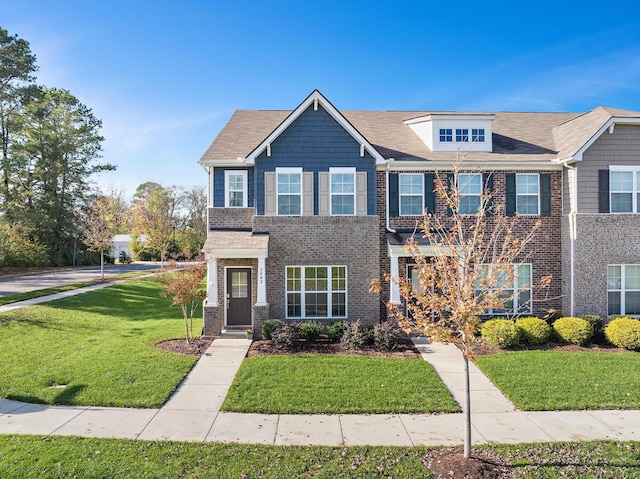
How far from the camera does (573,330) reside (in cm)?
1345

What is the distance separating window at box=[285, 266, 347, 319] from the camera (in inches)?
598

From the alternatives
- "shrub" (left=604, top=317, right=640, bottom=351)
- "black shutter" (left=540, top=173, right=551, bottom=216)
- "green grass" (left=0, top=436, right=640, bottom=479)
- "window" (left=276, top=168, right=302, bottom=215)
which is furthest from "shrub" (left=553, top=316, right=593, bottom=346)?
"window" (left=276, top=168, right=302, bottom=215)

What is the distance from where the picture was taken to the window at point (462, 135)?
17.1m

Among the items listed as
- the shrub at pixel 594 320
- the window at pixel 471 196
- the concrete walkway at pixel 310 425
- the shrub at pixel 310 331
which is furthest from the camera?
the window at pixel 471 196

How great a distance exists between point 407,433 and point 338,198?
917cm

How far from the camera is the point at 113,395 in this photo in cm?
907

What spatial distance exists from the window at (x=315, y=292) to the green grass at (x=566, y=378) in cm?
518

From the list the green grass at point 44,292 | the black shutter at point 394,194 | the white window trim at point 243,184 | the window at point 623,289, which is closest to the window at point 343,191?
the black shutter at point 394,194

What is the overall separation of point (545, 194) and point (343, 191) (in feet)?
25.1

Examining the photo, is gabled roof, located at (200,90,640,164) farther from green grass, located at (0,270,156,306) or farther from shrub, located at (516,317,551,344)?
green grass, located at (0,270,156,306)

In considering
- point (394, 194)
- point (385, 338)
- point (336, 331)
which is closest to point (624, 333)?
point (385, 338)

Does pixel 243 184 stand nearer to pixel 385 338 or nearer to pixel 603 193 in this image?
pixel 385 338

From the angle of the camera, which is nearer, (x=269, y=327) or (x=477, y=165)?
(x=269, y=327)

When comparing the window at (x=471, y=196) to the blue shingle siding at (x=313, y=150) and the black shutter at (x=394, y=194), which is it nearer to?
the black shutter at (x=394, y=194)
